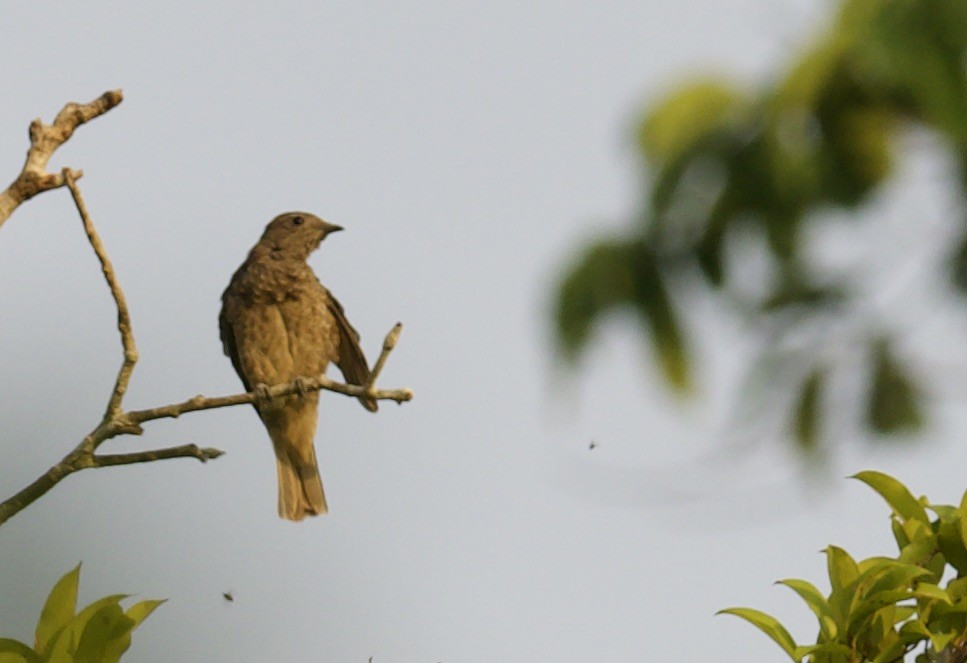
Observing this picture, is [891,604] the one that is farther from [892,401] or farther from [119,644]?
[892,401]

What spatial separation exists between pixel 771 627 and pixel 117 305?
4.99ft

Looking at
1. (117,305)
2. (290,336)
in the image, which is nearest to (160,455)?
(117,305)

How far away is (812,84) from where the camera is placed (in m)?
4.65

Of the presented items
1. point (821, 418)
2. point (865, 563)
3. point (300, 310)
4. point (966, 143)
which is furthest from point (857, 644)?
point (300, 310)

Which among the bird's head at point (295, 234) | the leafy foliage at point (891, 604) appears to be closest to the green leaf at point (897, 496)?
the leafy foliage at point (891, 604)

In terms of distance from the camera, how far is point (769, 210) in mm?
4789

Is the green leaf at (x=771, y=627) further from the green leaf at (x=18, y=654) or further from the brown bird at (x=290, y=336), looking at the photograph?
the brown bird at (x=290, y=336)

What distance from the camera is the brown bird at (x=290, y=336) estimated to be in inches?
A: 258

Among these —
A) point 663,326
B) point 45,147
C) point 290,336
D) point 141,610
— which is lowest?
point 141,610

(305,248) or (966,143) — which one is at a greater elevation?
(305,248)

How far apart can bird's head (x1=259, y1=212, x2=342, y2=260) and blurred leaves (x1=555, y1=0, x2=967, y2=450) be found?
6.89 feet

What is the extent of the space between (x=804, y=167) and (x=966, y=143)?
2.22 ft

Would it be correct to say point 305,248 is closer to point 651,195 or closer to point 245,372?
point 245,372

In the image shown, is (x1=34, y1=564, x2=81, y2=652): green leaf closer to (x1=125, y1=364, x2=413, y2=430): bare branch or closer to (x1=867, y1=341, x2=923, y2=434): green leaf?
(x1=125, y1=364, x2=413, y2=430): bare branch
